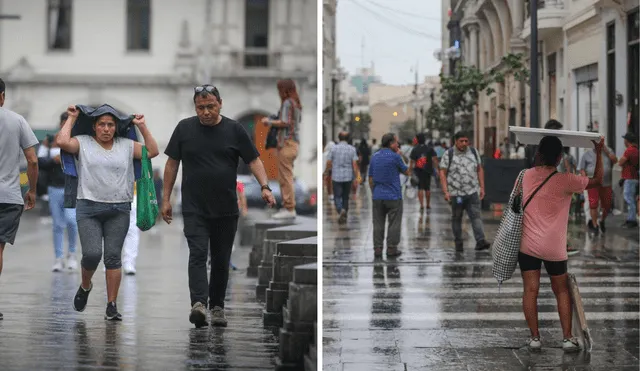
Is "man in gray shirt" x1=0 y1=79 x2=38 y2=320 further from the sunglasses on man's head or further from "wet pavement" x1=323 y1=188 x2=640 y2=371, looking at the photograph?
"wet pavement" x1=323 y1=188 x2=640 y2=371

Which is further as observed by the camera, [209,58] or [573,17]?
[573,17]

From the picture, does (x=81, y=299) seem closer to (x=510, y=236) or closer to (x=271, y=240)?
(x=271, y=240)

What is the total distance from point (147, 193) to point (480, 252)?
37.9ft

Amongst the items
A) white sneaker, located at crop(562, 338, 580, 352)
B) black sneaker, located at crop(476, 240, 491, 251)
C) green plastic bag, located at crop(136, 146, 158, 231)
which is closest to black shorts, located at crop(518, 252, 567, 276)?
white sneaker, located at crop(562, 338, 580, 352)

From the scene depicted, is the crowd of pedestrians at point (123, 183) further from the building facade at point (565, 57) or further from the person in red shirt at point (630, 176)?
the building facade at point (565, 57)

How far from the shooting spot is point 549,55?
34.1m

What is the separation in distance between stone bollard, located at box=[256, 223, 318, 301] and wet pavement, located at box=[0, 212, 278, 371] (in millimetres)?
110

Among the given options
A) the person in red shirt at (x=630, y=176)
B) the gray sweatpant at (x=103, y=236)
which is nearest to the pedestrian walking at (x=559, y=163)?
the person in red shirt at (x=630, y=176)

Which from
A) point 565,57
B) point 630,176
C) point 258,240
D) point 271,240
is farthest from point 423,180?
point 271,240

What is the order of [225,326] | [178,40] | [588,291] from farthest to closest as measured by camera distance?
1. [588,291]
2. [225,326]
3. [178,40]

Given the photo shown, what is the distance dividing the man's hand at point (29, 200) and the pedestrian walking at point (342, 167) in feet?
54.3

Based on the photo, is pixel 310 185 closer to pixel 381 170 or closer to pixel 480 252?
pixel 381 170

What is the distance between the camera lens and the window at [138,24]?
5.75 metres

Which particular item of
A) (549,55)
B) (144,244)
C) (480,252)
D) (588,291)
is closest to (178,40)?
(144,244)
